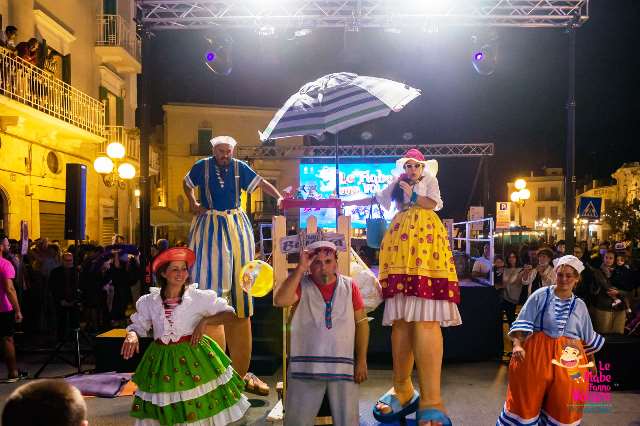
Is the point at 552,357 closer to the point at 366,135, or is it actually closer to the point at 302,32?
the point at 302,32

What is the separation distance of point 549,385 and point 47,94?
40.0 feet

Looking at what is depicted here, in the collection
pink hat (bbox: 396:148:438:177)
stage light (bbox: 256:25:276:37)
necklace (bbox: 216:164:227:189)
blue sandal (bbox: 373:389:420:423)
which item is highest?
stage light (bbox: 256:25:276:37)

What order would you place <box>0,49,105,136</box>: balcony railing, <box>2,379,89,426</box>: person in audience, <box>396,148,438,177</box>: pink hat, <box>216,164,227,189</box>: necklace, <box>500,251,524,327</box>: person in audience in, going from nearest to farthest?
<box>2,379,89,426</box>: person in audience
<box>396,148,438,177</box>: pink hat
<box>216,164,227,189</box>: necklace
<box>500,251,524,327</box>: person in audience
<box>0,49,105,136</box>: balcony railing

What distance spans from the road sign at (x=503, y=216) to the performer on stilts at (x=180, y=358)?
1254cm

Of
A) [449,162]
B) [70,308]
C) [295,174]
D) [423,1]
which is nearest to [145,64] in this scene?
[70,308]

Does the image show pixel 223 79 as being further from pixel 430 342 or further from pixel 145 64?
pixel 430 342

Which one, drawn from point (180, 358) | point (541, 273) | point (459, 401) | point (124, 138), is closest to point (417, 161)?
point (180, 358)

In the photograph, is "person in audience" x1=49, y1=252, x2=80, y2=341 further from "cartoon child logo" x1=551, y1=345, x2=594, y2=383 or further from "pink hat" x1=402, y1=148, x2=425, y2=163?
"cartoon child logo" x1=551, y1=345, x2=594, y2=383

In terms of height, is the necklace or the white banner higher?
the necklace

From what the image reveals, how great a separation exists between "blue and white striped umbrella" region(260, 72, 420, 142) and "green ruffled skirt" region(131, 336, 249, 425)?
6.38ft

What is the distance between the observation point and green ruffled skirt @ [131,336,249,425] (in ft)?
11.8

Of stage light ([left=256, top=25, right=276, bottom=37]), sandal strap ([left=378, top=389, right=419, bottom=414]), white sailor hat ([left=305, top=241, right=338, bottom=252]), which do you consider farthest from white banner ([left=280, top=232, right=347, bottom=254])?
stage light ([left=256, top=25, right=276, bottom=37])

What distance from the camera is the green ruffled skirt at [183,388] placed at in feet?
11.8


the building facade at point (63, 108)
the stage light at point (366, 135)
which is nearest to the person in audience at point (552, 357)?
the building facade at point (63, 108)
